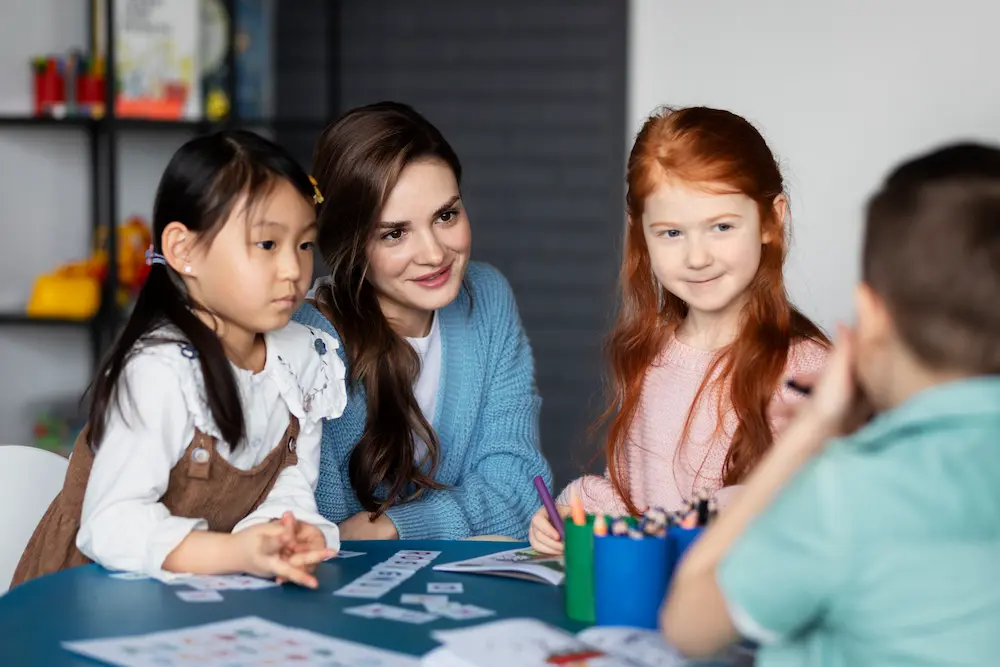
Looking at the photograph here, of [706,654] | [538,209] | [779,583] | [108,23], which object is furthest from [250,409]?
[538,209]

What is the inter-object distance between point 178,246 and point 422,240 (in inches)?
20.4

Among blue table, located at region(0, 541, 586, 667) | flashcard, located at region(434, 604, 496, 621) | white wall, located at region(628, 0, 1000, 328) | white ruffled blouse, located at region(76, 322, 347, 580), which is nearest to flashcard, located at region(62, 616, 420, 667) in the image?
blue table, located at region(0, 541, 586, 667)

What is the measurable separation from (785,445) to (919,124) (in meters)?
2.47

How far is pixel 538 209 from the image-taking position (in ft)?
14.2

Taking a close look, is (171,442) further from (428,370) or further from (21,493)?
(428,370)

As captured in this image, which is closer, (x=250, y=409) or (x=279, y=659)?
(x=279, y=659)

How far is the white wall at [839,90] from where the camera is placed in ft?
10.2

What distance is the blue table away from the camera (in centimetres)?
118

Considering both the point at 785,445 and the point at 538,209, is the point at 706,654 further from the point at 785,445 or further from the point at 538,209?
the point at 538,209

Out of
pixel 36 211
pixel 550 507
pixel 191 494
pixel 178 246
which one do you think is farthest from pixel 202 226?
pixel 36 211

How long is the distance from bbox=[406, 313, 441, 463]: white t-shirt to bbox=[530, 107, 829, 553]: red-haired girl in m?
0.36

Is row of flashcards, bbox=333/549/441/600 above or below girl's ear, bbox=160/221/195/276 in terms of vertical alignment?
below

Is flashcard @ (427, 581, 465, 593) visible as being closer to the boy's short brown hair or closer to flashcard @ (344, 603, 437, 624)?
flashcard @ (344, 603, 437, 624)

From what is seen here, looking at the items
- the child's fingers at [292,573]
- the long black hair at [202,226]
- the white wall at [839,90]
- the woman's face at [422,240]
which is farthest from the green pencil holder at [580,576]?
the white wall at [839,90]
